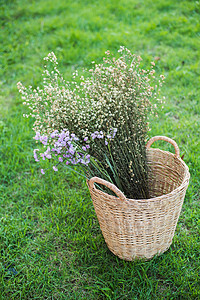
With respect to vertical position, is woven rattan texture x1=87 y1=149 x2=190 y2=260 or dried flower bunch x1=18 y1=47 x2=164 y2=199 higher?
dried flower bunch x1=18 y1=47 x2=164 y2=199

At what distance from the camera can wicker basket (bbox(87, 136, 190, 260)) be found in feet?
5.43

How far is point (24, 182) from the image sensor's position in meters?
2.70

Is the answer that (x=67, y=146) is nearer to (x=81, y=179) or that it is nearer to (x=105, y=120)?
(x=105, y=120)

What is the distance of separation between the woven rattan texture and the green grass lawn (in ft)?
0.38

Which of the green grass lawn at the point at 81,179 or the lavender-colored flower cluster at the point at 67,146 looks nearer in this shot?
the lavender-colored flower cluster at the point at 67,146

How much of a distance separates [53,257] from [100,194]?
2.17ft

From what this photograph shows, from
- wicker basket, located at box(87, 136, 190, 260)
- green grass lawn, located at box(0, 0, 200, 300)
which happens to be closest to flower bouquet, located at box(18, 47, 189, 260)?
wicker basket, located at box(87, 136, 190, 260)

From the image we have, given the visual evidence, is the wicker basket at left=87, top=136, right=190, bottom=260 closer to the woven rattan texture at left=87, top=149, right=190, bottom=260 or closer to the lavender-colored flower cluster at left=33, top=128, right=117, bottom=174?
the woven rattan texture at left=87, top=149, right=190, bottom=260

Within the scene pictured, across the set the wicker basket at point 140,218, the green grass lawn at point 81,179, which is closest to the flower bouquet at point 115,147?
the wicker basket at point 140,218

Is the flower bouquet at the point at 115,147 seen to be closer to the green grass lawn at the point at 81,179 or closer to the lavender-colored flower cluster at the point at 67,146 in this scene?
the lavender-colored flower cluster at the point at 67,146

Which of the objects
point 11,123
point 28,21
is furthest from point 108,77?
point 28,21

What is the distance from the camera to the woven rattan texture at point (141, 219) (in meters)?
1.66

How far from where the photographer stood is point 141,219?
169 centimetres

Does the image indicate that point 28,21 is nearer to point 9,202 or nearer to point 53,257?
point 9,202
